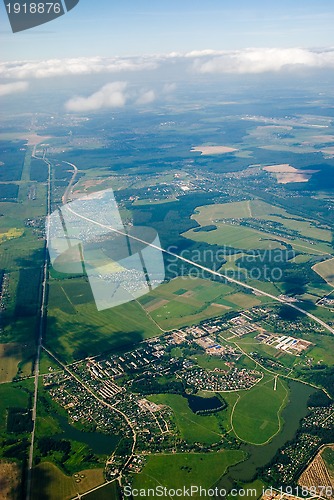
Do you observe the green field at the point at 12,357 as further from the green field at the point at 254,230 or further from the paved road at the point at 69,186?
the paved road at the point at 69,186

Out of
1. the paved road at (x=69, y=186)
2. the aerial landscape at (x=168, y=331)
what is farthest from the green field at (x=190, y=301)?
the paved road at (x=69, y=186)

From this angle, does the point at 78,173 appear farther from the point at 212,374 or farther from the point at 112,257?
the point at 212,374

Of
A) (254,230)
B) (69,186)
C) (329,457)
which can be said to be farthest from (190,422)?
(69,186)

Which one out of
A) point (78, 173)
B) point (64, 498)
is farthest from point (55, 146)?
point (64, 498)

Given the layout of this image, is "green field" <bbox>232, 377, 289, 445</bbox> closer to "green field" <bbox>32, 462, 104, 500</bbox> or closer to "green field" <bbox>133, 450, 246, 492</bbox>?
"green field" <bbox>133, 450, 246, 492</bbox>

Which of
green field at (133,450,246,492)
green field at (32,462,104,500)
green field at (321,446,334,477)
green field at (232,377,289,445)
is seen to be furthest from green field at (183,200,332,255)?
green field at (32,462,104,500)

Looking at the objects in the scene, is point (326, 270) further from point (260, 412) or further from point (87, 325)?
point (87, 325)

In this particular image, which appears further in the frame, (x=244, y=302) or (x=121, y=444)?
(x=244, y=302)
